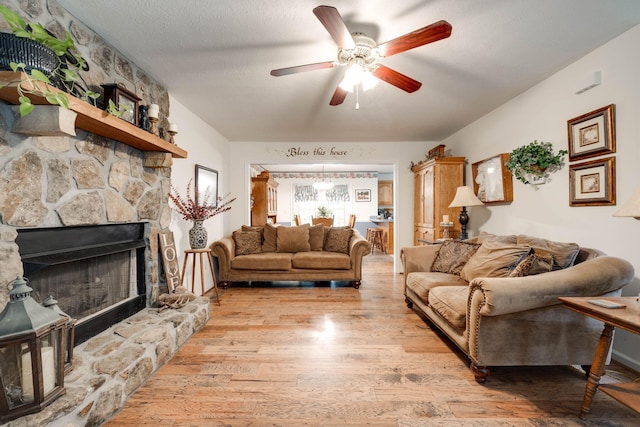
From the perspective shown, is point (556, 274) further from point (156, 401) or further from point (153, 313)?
point (153, 313)

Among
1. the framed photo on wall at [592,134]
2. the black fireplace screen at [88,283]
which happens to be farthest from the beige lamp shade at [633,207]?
the black fireplace screen at [88,283]

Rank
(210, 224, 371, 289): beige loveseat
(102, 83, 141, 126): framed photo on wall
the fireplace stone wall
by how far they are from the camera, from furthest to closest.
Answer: (210, 224, 371, 289): beige loveseat, (102, 83, 141, 126): framed photo on wall, the fireplace stone wall

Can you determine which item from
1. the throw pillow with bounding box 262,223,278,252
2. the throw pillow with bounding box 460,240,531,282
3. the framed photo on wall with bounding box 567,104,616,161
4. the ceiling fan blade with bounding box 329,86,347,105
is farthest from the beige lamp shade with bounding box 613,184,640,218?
the throw pillow with bounding box 262,223,278,252

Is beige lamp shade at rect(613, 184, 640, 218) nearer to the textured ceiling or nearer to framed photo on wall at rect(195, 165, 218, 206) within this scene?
the textured ceiling

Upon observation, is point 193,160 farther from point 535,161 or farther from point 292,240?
point 535,161

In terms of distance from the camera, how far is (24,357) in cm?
126

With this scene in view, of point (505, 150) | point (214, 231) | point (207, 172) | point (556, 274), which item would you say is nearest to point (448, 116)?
point (505, 150)

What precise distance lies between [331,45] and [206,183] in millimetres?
2688

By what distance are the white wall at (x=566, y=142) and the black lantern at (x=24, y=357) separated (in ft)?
11.7

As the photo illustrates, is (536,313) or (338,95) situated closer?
(536,313)

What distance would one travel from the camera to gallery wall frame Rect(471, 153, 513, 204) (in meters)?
3.25

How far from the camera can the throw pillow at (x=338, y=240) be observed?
15.0 feet

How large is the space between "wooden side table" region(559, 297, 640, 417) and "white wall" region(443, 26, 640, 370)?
32.4 inches

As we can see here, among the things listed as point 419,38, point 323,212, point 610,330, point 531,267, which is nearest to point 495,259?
point 531,267
